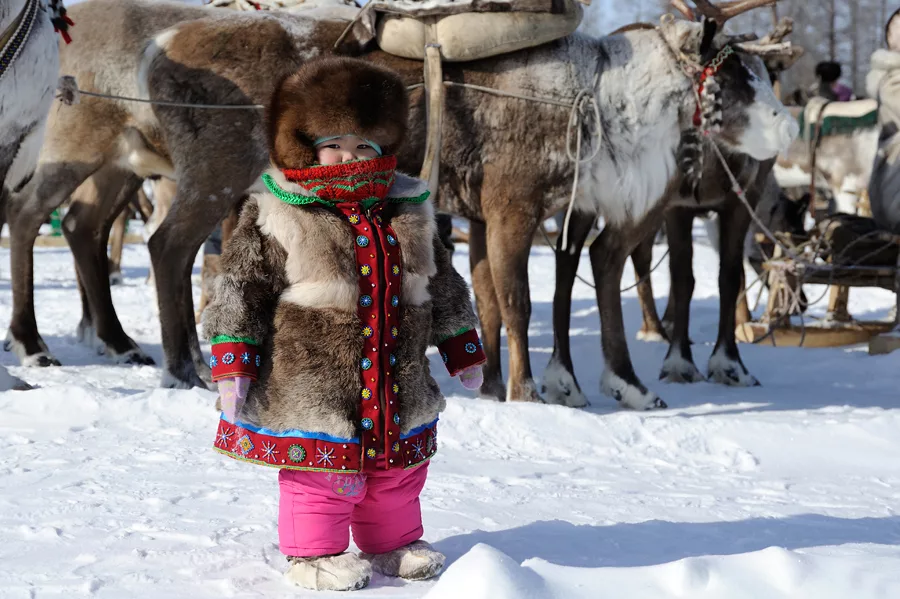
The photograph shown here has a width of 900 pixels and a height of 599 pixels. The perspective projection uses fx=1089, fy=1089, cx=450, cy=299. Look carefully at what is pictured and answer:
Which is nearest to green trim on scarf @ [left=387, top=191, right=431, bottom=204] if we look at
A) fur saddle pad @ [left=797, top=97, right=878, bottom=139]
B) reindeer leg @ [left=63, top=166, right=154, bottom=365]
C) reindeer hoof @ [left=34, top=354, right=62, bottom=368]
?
reindeer hoof @ [left=34, top=354, right=62, bottom=368]

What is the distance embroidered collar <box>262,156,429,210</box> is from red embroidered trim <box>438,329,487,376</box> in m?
0.44

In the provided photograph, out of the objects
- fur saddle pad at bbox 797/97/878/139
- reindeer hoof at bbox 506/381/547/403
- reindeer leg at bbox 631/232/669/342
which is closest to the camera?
reindeer hoof at bbox 506/381/547/403

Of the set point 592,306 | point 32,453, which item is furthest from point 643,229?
point 592,306

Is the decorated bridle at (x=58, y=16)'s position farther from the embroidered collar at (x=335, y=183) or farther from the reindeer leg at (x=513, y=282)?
the embroidered collar at (x=335, y=183)

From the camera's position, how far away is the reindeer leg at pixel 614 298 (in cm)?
589

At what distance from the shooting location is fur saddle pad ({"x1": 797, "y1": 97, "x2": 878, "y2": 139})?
9.92 m

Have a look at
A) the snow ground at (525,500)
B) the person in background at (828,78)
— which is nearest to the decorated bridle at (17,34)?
the snow ground at (525,500)

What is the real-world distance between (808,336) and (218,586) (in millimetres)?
7050

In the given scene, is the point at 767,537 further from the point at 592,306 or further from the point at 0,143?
the point at 592,306

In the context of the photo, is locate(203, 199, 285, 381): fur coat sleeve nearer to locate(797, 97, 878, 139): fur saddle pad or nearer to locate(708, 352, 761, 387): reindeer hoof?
locate(708, 352, 761, 387): reindeer hoof

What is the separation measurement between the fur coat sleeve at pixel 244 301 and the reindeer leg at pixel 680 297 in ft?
14.9

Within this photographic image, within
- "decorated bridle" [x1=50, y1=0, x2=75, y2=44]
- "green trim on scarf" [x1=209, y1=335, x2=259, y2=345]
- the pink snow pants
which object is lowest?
the pink snow pants

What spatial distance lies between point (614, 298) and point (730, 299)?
59.4 inches

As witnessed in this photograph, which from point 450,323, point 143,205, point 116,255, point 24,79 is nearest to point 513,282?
point 24,79
